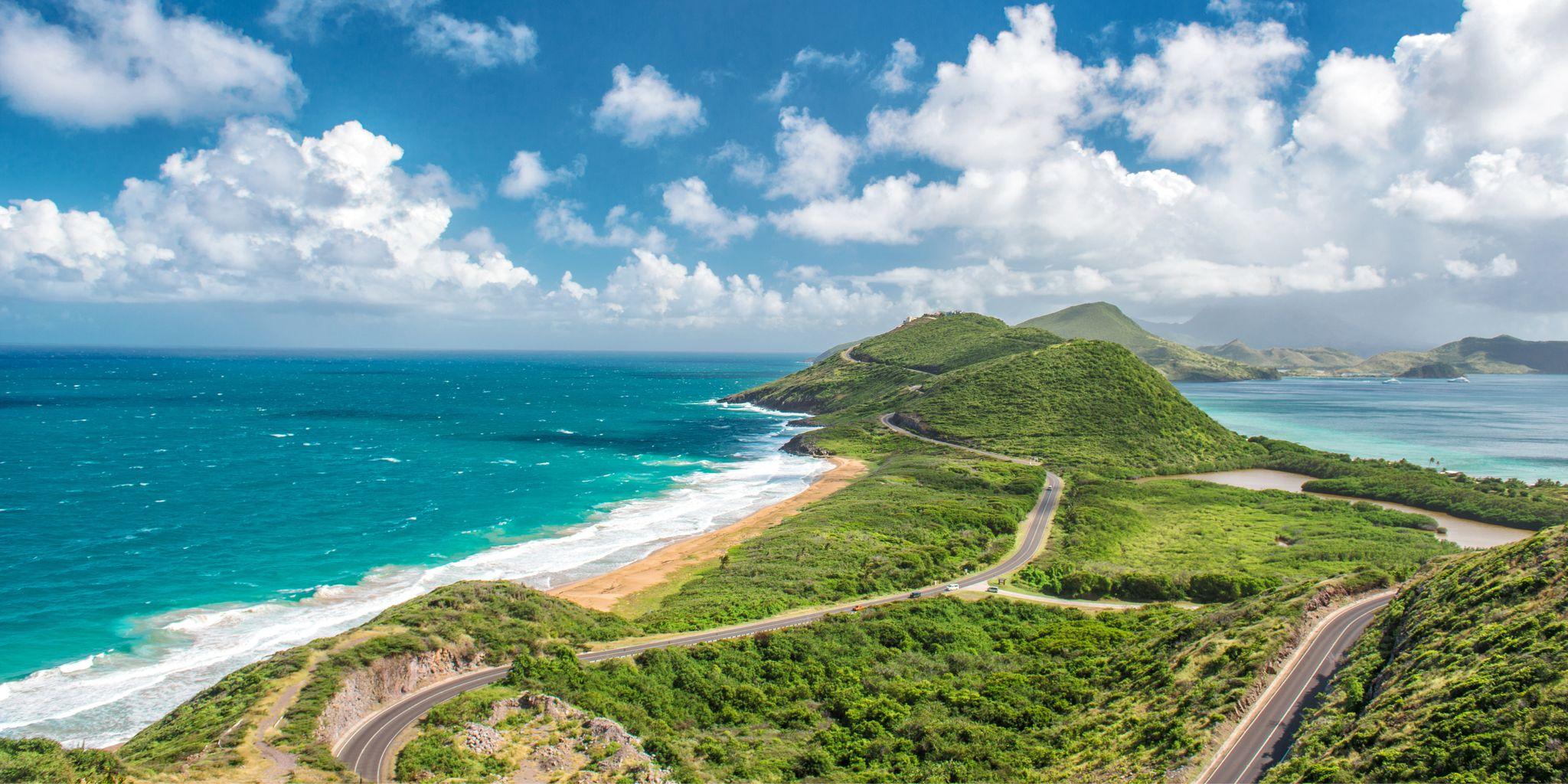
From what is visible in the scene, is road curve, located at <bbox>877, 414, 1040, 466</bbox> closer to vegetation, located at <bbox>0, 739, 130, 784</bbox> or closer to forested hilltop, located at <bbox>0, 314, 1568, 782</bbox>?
forested hilltop, located at <bbox>0, 314, 1568, 782</bbox>

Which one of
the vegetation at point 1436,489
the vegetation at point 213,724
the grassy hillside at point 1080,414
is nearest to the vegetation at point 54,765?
the vegetation at point 213,724

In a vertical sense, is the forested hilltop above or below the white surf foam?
above

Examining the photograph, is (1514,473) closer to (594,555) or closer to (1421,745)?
(1421,745)

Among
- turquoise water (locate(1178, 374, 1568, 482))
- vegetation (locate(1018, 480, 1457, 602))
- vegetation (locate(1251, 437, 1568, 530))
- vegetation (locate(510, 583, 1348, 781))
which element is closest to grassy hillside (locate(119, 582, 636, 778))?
vegetation (locate(510, 583, 1348, 781))

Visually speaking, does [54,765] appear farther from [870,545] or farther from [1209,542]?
[1209,542]

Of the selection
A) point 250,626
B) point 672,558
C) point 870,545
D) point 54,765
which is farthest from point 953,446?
point 54,765

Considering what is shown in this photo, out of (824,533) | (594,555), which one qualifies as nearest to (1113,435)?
(824,533)

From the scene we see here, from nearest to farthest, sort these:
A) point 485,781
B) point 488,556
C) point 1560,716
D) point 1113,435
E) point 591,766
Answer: point 1560,716 → point 485,781 → point 591,766 → point 488,556 → point 1113,435
